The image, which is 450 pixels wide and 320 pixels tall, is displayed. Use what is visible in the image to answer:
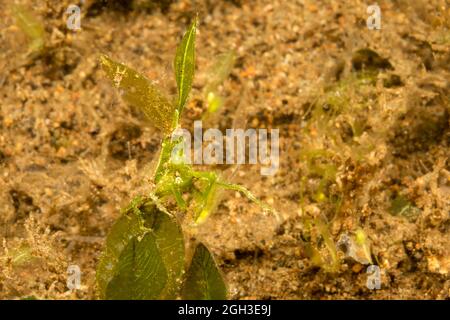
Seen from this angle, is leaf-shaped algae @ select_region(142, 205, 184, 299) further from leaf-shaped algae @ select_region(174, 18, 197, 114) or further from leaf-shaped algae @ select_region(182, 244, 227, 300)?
leaf-shaped algae @ select_region(174, 18, 197, 114)

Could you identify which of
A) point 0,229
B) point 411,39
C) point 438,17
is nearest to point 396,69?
point 411,39

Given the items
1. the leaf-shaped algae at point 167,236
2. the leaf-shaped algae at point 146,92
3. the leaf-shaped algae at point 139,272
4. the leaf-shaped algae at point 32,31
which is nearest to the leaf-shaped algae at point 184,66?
the leaf-shaped algae at point 146,92

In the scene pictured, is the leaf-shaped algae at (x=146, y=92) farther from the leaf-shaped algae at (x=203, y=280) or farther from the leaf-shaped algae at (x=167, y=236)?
the leaf-shaped algae at (x=203, y=280)

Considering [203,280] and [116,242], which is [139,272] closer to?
[116,242]

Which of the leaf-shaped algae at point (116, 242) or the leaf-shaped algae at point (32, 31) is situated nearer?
the leaf-shaped algae at point (116, 242)

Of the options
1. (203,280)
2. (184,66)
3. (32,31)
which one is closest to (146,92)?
(184,66)
